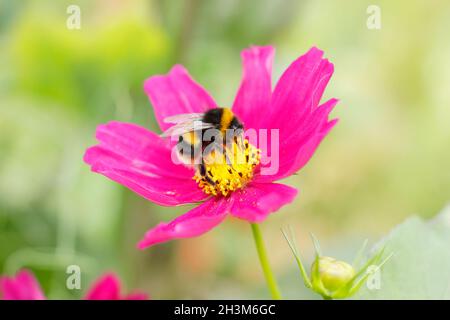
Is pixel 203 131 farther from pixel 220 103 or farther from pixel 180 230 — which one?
pixel 220 103

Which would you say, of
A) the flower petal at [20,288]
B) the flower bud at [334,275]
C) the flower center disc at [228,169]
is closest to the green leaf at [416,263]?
the flower bud at [334,275]

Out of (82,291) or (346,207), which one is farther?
(346,207)

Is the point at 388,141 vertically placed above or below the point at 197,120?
above

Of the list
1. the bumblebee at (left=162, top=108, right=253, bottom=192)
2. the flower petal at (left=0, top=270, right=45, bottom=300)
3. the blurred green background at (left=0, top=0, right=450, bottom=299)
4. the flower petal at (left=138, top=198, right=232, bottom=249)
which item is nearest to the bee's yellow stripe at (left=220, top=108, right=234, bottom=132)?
the bumblebee at (left=162, top=108, right=253, bottom=192)

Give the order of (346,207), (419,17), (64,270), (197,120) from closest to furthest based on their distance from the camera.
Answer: (197,120) → (64,270) → (346,207) → (419,17)

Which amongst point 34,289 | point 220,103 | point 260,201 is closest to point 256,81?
point 260,201
